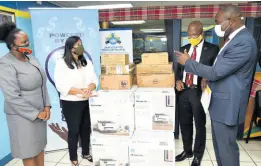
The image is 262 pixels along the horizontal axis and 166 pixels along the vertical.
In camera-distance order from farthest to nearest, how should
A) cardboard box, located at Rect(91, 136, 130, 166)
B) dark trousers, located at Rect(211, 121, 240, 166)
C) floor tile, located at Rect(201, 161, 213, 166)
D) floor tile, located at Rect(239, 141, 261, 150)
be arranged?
floor tile, located at Rect(239, 141, 261, 150) → floor tile, located at Rect(201, 161, 213, 166) → cardboard box, located at Rect(91, 136, 130, 166) → dark trousers, located at Rect(211, 121, 240, 166)

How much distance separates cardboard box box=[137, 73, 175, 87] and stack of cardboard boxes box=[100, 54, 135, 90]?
0.53ft

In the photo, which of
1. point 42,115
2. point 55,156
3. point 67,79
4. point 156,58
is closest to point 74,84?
point 67,79

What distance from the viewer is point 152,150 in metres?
2.28

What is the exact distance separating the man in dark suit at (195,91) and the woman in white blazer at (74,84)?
3.54 ft

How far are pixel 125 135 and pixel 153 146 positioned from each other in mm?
329

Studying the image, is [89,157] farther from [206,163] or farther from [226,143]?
[226,143]

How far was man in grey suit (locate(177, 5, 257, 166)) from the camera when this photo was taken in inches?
66.7

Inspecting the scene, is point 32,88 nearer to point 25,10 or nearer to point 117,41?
point 117,41

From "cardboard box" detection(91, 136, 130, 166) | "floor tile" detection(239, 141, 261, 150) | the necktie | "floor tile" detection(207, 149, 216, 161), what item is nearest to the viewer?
"cardboard box" detection(91, 136, 130, 166)

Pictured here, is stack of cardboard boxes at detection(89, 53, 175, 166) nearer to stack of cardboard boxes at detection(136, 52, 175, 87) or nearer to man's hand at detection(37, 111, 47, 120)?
stack of cardboard boxes at detection(136, 52, 175, 87)

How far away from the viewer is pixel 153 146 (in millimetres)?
2271

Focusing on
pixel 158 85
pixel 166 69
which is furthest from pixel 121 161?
pixel 166 69

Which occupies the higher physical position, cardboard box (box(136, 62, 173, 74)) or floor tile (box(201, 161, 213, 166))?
cardboard box (box(136, 62, 173, 74))

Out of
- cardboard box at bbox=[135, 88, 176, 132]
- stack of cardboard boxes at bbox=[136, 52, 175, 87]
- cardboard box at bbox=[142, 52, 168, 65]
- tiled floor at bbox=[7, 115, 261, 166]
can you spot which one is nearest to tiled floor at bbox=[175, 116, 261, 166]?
tiled floor at bbox=[7, 115, 261, 166]
